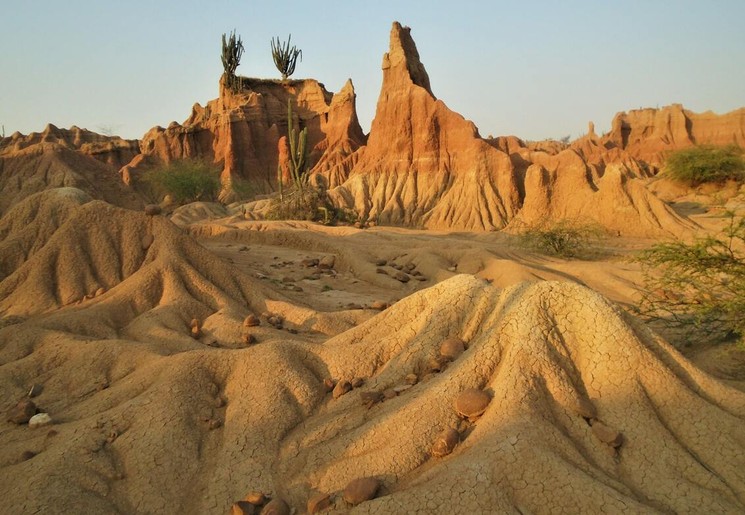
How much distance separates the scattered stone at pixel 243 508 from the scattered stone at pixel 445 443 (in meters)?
1.13

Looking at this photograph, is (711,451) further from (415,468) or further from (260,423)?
(260,423)

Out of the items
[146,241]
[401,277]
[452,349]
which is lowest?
[401,277]

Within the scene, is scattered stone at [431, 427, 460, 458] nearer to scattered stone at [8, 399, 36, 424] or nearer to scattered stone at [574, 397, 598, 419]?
scattered stone at [574, 397, 598, 419]

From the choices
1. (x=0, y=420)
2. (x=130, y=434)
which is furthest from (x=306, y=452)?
(x=0, y=420)

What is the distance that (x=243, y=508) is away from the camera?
9.97 feet

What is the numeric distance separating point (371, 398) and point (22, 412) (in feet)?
9.85

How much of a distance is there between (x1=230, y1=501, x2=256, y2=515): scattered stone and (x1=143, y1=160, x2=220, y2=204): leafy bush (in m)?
31.7

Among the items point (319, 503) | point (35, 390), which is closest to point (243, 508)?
point (319, 503)

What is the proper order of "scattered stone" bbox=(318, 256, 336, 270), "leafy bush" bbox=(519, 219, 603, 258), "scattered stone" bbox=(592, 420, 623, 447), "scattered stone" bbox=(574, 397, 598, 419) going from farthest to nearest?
"leafy bush" bbox=(519, 219, 603, 258), "scattered stone" bbox=(318, 256, 336, 270), "scattered stone" bbox=(574, 397, 598, 419), "scattered stone" bbox=(592, 420, 623, 447)

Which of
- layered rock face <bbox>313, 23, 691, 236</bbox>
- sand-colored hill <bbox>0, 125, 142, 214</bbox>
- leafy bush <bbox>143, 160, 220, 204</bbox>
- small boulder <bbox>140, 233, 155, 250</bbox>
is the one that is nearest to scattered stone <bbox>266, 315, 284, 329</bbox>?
small boulder <bbox>140, 233, 155, 250</bbox>

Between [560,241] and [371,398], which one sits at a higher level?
[371,398]

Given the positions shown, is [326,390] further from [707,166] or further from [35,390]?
[707,166]

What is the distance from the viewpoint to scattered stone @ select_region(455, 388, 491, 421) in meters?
3.33

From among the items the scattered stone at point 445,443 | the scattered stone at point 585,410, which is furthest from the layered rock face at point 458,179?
the scattered stone at point 445,443
